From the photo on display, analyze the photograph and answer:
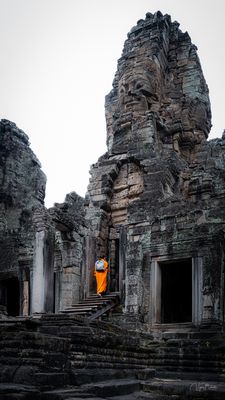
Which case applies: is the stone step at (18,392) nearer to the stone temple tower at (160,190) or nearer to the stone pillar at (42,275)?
the stone temple tower at (160,190)

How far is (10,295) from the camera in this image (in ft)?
78.9

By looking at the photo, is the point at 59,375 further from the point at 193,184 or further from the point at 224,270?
the point at 193,184

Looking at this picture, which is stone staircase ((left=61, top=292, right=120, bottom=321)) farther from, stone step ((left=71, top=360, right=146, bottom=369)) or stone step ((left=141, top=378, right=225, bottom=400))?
stone step ((left=141, top=378, right=225, bottom=400))

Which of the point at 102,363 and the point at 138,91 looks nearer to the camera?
the point at 102,363

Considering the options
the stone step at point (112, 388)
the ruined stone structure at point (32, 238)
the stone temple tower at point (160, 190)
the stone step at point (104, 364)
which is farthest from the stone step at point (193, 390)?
the ruined stone structure at point (32, 238)

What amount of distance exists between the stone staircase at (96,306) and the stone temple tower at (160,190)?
0.69m

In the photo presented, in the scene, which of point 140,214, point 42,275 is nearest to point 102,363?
point 140,214

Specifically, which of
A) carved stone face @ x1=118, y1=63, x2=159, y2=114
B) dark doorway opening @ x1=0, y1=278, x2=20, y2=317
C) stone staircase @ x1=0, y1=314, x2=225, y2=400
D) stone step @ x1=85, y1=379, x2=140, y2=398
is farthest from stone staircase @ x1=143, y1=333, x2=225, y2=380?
dark doorway opening @ x1=0, y1=278, x2=20, y2=317

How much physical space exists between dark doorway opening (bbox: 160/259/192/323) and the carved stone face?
7.11 metres

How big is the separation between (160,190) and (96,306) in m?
4.16

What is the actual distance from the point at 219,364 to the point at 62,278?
8821mm

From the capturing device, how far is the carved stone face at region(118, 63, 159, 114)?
806 inches

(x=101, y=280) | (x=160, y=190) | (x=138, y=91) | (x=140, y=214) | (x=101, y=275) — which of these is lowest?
(x=101, y=280)

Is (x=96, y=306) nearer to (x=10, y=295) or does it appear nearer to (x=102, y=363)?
(x=102, y=363)
